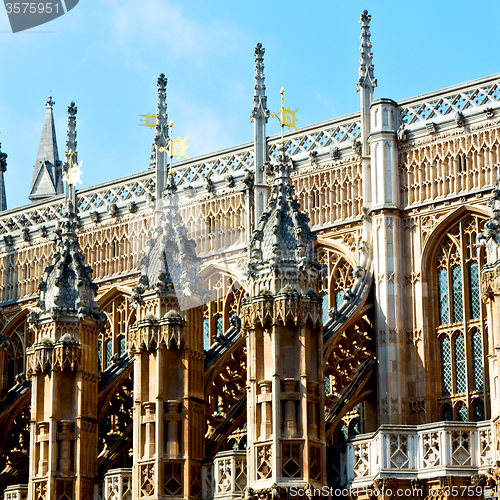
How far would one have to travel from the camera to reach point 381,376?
36344 mm

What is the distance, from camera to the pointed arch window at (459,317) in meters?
35.8

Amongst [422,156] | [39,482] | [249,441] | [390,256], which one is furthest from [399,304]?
[39,482]

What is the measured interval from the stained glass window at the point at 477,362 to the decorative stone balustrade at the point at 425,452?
4158 millimetres

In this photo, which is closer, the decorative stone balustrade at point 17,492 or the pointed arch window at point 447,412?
the pointed arch window at point 447,412

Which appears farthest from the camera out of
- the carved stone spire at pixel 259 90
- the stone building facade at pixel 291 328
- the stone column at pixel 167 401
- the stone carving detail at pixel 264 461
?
the carved stone spire at pixel 259 90

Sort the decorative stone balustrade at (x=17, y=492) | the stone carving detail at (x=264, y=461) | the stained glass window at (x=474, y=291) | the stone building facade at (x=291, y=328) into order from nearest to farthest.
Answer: the stone carving detail at (x=264, y=461)
the stone building facade at (x=291, y=328)
the stained glass window at (x=474, y=291)
the decorative stone balustrade at (x=17, y=492)

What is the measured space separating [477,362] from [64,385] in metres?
9.60

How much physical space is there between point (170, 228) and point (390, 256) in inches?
212

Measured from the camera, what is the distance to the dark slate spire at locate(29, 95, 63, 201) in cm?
5616

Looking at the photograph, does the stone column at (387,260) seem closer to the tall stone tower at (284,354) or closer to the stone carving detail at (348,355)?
the stone carving detail at (348,355)

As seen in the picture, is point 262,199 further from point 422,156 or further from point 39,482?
point 39,482

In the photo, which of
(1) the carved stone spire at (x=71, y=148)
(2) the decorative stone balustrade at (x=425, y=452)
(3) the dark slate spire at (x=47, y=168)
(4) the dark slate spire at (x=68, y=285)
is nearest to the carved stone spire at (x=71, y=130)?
(1) the carved stone spire at (x=71, y=148)

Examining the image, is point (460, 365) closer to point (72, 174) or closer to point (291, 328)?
point (291, 328)

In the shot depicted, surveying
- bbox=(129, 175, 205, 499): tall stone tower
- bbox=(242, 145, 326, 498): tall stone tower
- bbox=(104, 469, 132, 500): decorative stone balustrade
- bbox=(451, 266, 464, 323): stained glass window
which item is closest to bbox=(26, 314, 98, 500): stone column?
bbox=(104, 469, 132, 500): decorative stone balustrade
